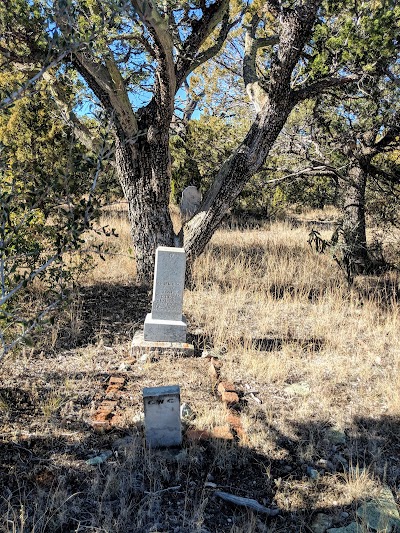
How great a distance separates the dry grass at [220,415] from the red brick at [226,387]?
128mm

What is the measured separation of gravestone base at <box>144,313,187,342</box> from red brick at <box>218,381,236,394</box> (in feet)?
3.68

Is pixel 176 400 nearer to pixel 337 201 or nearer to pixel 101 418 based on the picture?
pixel 101 418

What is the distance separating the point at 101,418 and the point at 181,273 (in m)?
2.21

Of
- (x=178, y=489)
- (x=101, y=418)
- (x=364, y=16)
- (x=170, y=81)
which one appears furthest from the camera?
(x=170, y=81)

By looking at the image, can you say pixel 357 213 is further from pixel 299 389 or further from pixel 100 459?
pixel 100 459

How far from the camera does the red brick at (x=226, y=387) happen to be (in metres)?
4.14

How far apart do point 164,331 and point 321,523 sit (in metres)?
2.88

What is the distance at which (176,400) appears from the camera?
327cm

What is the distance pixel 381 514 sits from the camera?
2.68m

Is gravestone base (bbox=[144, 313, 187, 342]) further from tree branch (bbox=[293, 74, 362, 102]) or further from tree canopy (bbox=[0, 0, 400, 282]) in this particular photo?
tree branch (bbox=[293, 74, 362, 102])

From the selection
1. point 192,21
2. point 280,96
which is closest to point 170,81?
point 192,21

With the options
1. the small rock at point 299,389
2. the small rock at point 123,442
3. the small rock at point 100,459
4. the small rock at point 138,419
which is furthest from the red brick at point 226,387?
the small rock at point 100,459

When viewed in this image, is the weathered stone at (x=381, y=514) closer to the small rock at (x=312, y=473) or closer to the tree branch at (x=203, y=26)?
the small rock at (x=312, y=473)

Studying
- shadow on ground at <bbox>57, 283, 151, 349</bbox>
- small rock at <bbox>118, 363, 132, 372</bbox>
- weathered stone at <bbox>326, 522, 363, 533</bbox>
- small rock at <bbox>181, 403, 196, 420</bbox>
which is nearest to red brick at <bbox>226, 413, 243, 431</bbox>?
small rock at <bbox>181, 403, 196, 420</bbox>
